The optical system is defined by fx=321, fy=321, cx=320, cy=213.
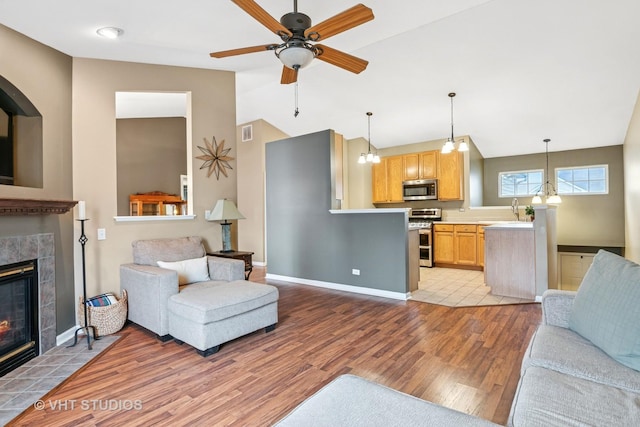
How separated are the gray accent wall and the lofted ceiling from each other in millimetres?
1202

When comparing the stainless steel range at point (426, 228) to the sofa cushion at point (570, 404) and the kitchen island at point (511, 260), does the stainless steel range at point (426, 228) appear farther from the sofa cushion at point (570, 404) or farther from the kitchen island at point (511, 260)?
the sofa cushion at point (570, 404)

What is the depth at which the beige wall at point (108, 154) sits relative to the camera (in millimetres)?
3162

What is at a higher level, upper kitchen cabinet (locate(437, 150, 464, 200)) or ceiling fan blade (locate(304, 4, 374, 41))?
ceiling fan blade (locate(304, 4, 374, 41))

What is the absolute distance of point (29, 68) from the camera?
8.74 feet

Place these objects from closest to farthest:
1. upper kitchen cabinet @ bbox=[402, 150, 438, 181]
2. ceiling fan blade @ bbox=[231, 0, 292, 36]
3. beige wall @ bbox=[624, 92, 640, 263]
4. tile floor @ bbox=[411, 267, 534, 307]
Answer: ceiling fan blade @ bbox=[231, 0, 292, 36]
tile floor @ bbox=[411, 267, 534, 307]
beige wall @ bbox=[624, 92, 640, 263]
upper kitchen cabinet @ bbox=[402, 150, 438, 181]

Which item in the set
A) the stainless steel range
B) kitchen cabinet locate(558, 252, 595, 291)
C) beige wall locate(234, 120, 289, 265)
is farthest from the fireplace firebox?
kitchen cabinet locate(558, 252, 595, 291)

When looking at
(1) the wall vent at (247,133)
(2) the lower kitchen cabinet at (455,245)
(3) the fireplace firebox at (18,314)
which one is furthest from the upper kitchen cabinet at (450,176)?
(3) the fireplace firebox at (18,314)

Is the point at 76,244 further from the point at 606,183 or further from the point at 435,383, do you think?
the point at 606,183

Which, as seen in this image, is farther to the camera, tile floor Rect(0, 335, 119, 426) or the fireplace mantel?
the fireplace mantel

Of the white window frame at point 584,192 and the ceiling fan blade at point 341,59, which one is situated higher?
the ceiling fan blade at point 341,59

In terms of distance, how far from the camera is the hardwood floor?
6.14 ft

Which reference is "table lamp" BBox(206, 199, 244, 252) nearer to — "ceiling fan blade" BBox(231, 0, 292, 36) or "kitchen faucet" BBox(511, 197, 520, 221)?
"ceiling fan blade" BBox(231, 0, 292, 36)

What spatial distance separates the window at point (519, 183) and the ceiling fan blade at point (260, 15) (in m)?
6.91

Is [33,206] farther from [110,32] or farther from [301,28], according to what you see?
[301,28]
